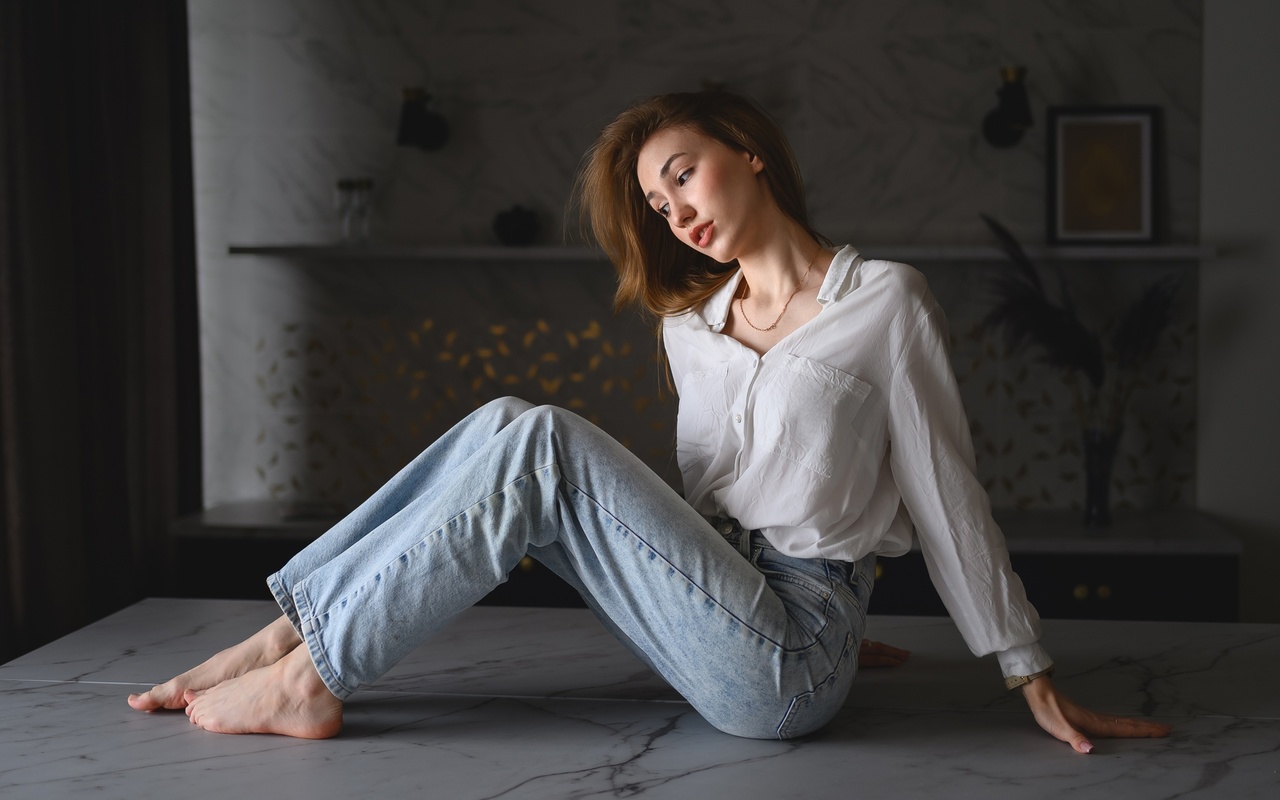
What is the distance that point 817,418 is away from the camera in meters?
1.65

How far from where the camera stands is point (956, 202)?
10.7 ft

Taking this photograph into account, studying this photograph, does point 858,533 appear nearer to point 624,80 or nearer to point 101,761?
point 101,761

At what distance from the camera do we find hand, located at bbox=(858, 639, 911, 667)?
78.8 inches

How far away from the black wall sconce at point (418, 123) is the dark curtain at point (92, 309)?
63 centimetres

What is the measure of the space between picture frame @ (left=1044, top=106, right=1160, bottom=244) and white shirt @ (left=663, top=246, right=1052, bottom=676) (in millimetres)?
1728

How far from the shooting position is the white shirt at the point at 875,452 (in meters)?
1.61

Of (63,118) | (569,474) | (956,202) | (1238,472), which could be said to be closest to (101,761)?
(569,474)

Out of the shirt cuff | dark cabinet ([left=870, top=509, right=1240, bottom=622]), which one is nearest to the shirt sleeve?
the shirt cuff

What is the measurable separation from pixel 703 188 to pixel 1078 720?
95 cm

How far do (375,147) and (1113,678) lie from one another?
251 centimetres

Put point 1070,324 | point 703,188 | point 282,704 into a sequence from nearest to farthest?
point 282,704
point 703,188
point 1070,324

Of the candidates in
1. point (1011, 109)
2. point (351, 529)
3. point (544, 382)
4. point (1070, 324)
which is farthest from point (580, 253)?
point (351, 529)

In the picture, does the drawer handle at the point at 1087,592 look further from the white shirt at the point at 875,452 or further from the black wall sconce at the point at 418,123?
the black wall sconce at the point at 418,123

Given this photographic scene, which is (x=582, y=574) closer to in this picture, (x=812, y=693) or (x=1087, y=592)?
(x=812, y=693)
